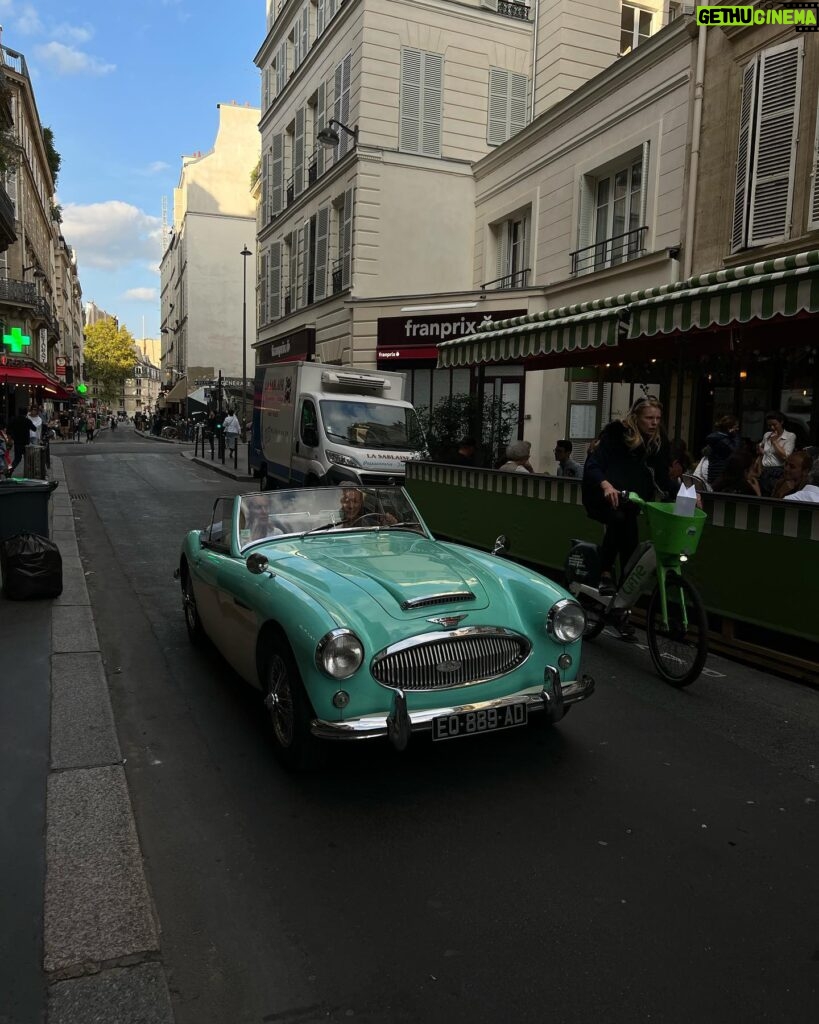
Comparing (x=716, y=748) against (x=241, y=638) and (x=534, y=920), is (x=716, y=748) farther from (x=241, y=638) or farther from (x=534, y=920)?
(x=241, y=638)

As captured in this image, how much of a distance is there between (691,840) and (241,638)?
250 centimetres

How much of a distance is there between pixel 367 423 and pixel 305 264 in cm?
1459

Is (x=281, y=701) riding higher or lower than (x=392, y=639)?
lower

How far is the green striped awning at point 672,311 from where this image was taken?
6172 mm

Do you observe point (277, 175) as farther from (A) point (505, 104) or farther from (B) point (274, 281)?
(A) point (505, 104)

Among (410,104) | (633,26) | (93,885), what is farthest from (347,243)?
(93,885)

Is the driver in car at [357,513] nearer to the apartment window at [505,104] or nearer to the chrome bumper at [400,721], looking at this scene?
the chrome bumper at [400,721]

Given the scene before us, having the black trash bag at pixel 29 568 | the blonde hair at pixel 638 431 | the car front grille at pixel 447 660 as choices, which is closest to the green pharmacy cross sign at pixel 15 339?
the black trash bag at pixel 29 568

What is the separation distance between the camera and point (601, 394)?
16016mm

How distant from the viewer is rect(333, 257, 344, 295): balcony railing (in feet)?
80.1

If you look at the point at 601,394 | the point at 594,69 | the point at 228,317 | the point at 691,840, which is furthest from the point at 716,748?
the point at 228,317

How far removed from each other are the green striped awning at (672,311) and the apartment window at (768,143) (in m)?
4.12

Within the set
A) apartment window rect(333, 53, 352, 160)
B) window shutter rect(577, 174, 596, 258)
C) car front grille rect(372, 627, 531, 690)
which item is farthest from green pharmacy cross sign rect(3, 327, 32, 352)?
car front grille rect(372, 627, 531, 690)

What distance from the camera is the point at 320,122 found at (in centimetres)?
2625
